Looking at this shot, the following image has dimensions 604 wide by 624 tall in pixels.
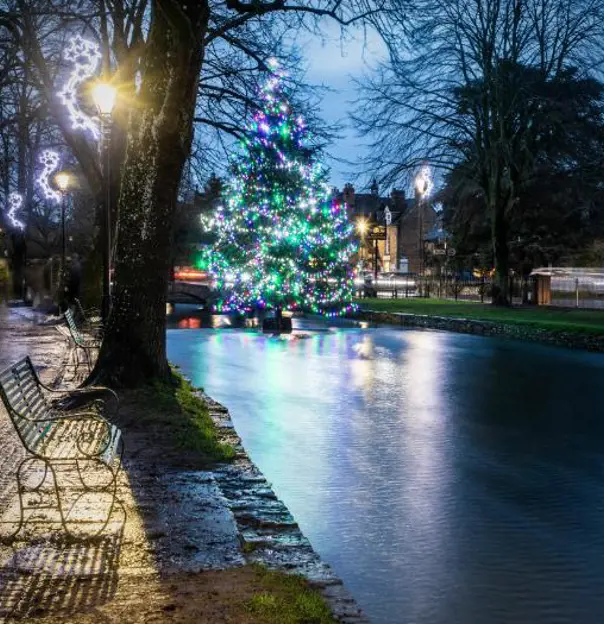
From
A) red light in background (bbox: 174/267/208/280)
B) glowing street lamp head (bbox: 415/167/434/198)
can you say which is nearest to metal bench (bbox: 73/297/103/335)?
glowing street lamp head (bbox: 415/167/434/198)

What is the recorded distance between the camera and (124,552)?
5672 millimetres

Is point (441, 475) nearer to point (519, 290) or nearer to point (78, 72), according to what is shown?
point (78, 72)

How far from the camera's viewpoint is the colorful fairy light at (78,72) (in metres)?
23.7

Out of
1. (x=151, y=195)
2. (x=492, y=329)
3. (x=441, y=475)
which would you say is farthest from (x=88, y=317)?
(x=441, y=475)

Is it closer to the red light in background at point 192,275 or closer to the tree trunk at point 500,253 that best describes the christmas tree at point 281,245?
the tree trunk at point 500,253

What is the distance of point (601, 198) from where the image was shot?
4516 cm

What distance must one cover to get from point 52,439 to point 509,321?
23.5m

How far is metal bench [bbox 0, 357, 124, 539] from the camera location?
6.07 metres

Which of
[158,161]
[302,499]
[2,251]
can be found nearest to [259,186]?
[158,161]

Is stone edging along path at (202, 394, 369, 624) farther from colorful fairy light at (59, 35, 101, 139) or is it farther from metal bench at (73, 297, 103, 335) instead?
colorful fairy light at (59, 35, 101, 139)

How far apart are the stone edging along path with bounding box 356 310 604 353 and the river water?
3805mm

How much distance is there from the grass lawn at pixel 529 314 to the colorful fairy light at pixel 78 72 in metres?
14.8

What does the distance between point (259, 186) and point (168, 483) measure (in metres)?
25.6

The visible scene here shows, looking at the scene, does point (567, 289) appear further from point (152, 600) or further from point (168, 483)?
point (152, 600)
